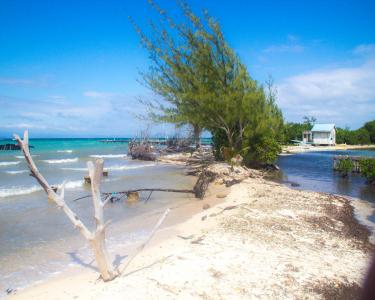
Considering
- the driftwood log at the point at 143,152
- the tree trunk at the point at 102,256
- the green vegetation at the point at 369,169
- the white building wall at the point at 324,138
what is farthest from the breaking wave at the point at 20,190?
the white building wall at the point at 324,138

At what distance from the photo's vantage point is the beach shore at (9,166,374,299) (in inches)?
219

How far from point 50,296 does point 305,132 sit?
86.7 m

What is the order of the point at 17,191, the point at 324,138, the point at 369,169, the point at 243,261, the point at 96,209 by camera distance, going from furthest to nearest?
the point at 324,138, the point at 369,169, the point at 17,191, the point at 243,261, the point at 96,209

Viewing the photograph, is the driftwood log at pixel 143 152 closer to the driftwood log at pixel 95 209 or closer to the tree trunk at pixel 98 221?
the tree trunk at pixel 98 221

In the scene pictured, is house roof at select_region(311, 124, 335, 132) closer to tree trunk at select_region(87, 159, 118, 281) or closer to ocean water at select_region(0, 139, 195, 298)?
ocean water at select_region(0, 139, 195, 298)

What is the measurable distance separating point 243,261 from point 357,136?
9005 cm

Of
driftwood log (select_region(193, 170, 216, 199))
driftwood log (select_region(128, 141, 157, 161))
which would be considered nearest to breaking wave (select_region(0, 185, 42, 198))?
driftwood log (select_region(193, 170, 216, 199))

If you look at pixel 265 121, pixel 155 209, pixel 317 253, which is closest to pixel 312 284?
pixel 317 253

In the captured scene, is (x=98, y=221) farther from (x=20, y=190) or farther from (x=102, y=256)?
(x=20, y=190)

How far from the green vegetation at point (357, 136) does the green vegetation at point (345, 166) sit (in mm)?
65492

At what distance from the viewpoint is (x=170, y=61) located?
28.2m

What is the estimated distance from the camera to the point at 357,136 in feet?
281

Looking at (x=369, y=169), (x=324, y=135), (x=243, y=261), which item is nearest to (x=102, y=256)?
(x=243, y=261)

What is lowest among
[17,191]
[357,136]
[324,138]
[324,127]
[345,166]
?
[17,191]
